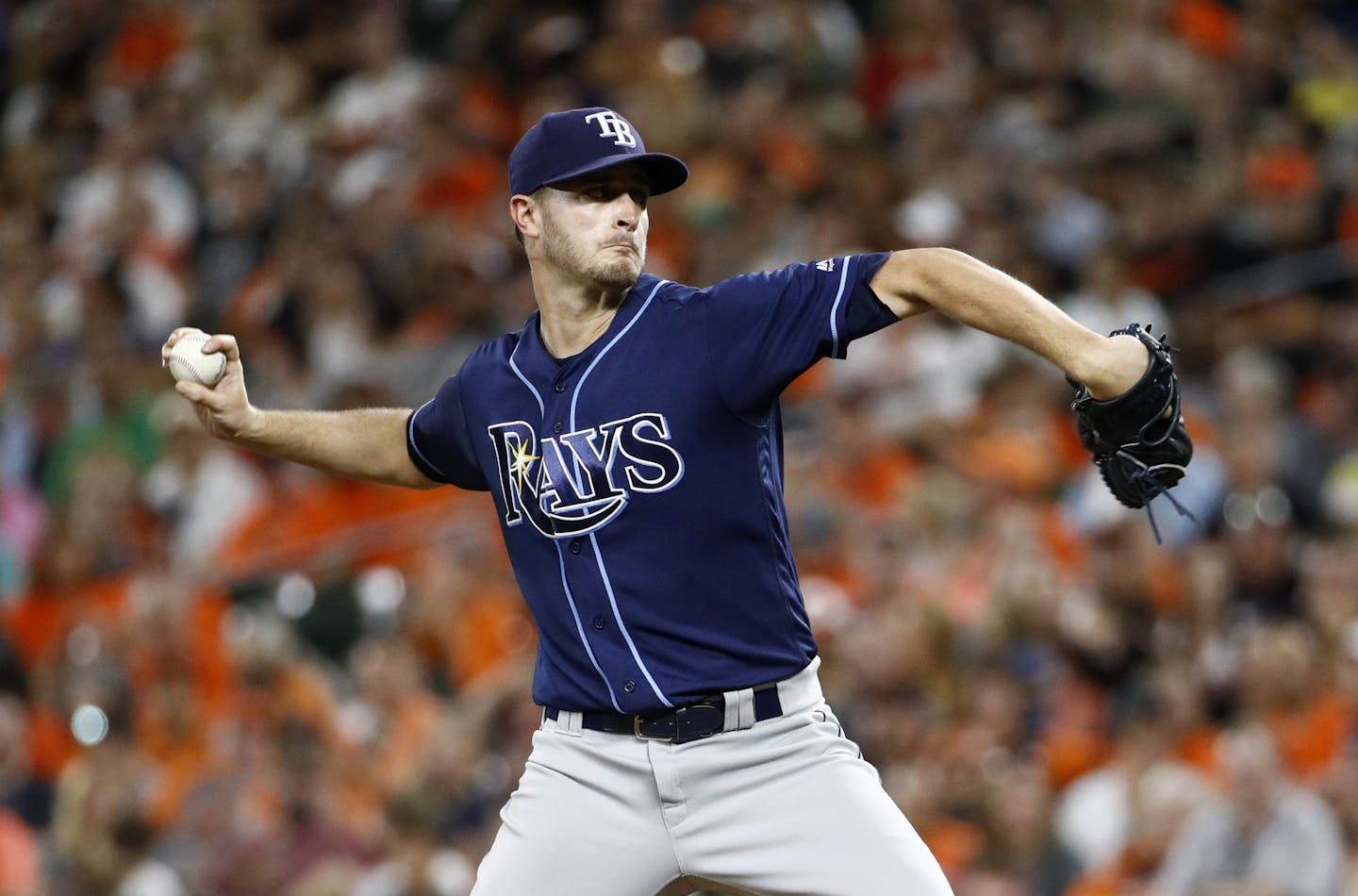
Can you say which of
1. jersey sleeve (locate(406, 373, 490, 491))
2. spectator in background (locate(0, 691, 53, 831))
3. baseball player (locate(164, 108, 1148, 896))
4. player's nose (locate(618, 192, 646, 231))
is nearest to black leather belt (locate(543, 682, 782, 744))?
baseball player (locate(164, 108, 1148, 896))

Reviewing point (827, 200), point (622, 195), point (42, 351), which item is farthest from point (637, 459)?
point (42, 351)

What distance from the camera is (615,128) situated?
3.65m

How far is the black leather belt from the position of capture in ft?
11.5

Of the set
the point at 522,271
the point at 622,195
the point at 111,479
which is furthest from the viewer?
the point at 522,271

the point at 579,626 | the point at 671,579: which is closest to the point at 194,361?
the point at 579,626

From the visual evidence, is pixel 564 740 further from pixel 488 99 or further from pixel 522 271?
pixel 488 99

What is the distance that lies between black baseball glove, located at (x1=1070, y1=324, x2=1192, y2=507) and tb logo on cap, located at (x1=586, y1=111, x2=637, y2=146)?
0.98 metres

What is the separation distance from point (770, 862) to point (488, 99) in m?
7.30

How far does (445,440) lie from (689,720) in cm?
84

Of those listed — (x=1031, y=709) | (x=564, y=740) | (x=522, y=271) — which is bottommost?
(x=1031, y=709)

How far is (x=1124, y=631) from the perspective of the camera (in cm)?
649

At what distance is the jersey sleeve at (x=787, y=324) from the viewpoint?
341cm

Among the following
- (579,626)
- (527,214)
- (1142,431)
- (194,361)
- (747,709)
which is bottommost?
(747,709)

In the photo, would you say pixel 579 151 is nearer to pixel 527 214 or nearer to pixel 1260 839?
pixel 527 214
